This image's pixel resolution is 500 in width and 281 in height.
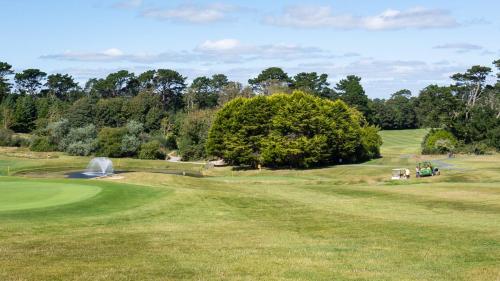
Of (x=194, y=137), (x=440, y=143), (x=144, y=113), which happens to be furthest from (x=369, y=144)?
(x=144, y=113)

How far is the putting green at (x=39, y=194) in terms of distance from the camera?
28562mm

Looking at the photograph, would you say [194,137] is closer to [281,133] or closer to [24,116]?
[281,133]

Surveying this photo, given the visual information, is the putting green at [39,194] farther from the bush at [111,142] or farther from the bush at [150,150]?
the bush at [111,142]

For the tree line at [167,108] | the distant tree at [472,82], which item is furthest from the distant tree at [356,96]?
the distant tree at [472,82]

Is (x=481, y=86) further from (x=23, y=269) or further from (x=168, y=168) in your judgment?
(x=23, y=269)

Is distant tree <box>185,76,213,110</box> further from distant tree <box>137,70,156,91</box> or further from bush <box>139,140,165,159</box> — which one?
bush <box>139,140,165,159</box>

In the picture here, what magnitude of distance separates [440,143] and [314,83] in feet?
241

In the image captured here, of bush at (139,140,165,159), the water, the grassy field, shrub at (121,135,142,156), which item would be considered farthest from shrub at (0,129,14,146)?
the grassy field

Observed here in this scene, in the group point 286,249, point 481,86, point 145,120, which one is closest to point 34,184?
point 286,249

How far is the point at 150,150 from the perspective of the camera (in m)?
100

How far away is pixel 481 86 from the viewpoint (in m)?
120

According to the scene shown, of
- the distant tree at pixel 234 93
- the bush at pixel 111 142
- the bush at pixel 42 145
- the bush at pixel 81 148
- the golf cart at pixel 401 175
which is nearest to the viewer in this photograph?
the golf cart at pixel 401 175

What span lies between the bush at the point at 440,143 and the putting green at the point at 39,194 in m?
67.1

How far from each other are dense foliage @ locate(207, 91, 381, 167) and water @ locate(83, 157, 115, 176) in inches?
572
